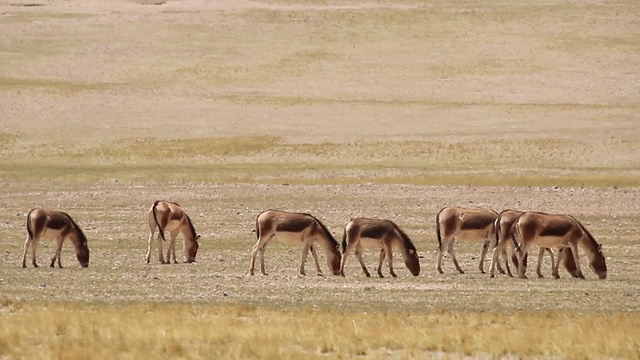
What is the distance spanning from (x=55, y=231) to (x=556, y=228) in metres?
10.0

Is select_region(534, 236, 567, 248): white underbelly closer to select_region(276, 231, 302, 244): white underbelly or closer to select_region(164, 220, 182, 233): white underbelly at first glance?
select_region(276, 231, 302, 244): white underbelly

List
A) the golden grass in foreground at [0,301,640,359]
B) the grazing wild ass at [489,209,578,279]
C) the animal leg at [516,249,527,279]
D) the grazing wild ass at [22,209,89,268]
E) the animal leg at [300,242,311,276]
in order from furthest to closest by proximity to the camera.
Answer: the grazing wild ass at [22,209,89,268] < the grazing wild ass at [489,209,578,279] < the animal leg at [300,242,311,276] < the animal leg at [516,249,527,279] < the golden grass in foreground at [0,301,640,359]

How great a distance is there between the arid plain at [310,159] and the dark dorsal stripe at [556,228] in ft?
3.13

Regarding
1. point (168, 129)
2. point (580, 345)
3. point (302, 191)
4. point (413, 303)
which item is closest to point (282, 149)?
point (168, 129)

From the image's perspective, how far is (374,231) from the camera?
26109 mm

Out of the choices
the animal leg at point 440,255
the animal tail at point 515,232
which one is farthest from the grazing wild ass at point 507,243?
the animal leg at point 440,255

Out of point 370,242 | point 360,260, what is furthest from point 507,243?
point 360,260

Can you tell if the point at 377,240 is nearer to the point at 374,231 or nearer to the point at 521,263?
the point at 374,231

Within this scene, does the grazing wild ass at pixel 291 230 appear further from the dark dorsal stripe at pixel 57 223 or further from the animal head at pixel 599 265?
the animal head at pixel 599 265

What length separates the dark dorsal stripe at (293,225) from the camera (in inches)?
1041

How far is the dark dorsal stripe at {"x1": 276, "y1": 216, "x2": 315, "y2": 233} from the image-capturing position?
26.4 metres

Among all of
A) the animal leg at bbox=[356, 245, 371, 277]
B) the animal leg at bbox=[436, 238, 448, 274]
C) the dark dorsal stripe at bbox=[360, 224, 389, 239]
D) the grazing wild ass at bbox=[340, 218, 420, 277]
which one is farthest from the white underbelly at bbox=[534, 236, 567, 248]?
the animal leg at bbox=[356, 245, 371, 277]

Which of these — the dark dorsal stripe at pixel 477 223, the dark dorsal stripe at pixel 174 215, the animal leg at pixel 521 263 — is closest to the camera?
the animal leg at pixel 521 263

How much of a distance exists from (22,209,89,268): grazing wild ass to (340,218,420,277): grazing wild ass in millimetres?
5420
